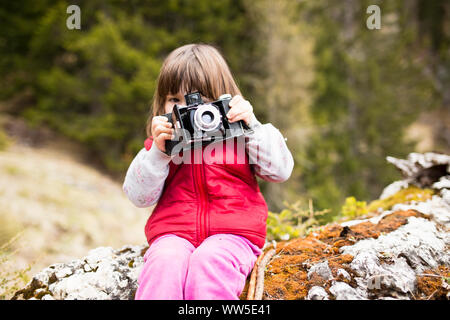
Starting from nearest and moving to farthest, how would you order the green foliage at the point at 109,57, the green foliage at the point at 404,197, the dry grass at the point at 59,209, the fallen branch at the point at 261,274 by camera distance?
the fallen branch at the point at 261,274 < the green foliage at the point at 404,197 < the dry grass at the point at 59,209 < the green foliage at the point at 109,57

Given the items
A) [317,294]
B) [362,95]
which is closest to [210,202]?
[317,294]

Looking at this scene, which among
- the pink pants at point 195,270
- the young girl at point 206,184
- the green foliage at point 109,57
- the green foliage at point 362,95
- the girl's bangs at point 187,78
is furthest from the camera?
the green foliage at point 362,95

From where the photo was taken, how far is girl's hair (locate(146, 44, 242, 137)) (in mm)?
1793

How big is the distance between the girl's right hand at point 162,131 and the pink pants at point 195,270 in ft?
1.63

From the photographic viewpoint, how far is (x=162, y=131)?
1.65 meters

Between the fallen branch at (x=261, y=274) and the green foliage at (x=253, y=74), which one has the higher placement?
the green foliage at (x=253, y=74)

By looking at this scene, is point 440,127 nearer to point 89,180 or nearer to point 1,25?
point 89,180

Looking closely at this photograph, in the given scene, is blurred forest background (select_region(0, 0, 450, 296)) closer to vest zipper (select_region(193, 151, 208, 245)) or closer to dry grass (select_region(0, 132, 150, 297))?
dry grass (select_region(0, 132, 150, 297))

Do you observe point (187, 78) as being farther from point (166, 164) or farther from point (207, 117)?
point (166, 164)

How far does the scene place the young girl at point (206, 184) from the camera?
1546mm

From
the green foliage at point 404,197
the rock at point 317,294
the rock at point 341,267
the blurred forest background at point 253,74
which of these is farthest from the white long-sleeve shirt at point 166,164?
the blurred forest background at point 253,74

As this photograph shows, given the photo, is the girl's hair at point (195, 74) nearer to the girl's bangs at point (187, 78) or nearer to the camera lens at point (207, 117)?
the girl's bangs at point (187, 78)

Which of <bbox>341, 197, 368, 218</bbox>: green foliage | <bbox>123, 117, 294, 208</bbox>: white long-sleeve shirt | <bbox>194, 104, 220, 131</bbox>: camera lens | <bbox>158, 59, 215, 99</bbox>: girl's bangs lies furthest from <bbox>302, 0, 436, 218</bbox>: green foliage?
<bbox>194, 104, 220, 131</bbox>: camera lens

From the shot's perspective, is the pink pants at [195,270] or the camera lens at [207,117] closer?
the pink pants at [195,270]
